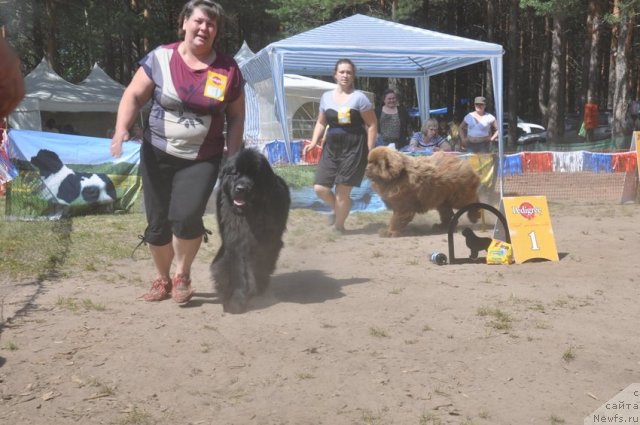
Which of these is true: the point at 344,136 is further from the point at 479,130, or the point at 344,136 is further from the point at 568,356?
the point at 568,356

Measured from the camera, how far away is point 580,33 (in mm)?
40625

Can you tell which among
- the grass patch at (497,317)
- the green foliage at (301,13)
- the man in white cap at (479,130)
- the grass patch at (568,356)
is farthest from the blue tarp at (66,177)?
the green foliage at (301,13)

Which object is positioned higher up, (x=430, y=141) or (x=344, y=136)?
(x=344, y=136)

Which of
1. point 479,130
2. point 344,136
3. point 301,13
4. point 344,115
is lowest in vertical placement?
point 479,130

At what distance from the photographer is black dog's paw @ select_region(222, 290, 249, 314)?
443 cm

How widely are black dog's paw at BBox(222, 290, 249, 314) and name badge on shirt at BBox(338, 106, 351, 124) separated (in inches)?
132

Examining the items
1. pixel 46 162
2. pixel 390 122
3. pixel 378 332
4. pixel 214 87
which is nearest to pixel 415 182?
pixel 390 122

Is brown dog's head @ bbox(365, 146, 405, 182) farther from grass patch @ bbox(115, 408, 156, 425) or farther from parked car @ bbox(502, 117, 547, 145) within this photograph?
parked car @ bbox(502, 117, 547, 145)

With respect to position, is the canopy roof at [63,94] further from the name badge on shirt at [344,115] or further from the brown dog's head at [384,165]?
the brown dog's head at [384,165]

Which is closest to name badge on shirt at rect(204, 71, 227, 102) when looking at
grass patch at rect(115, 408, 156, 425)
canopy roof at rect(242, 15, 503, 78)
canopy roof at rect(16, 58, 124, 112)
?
grass patch at rect(115, 408, 156, 425)

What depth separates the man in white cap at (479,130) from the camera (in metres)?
11.0

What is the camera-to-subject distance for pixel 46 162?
29.2ft

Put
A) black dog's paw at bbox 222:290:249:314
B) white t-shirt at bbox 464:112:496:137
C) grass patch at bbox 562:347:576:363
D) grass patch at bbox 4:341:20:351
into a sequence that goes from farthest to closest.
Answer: white t-shirt at bbox 464:112:496:137
black dog's paw at bbox 222:290:249:314
grass patch at bbox 4:341:20:351
grass patch at bbox 562:347:576:363

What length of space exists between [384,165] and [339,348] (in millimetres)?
3907
